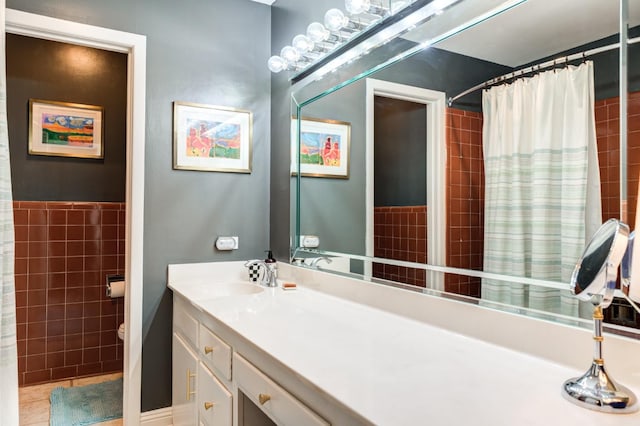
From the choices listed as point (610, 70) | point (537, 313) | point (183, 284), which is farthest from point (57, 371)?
point (610, 70)

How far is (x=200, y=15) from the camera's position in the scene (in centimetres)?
238

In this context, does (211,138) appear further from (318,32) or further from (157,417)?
(157,417)

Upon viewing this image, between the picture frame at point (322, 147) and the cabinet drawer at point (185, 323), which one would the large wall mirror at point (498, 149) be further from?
the cabinet drawer at point (185, 323)

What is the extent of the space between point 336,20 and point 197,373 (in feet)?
5.39

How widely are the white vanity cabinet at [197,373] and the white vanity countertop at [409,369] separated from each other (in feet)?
0.57

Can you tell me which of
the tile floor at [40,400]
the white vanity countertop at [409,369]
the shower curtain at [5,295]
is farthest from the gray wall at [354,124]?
the tile floor at [40,400]

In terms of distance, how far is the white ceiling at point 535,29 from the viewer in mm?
950

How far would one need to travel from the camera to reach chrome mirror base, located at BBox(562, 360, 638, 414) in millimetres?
760

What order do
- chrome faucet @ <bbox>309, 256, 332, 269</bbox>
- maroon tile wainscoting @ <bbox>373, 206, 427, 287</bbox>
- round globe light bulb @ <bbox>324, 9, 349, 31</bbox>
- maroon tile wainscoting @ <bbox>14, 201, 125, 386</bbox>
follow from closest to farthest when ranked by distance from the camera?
1. maroon tile wainscoting @ <bbox>373, 206, 427, 287</bbox>
2. round globe light bulb @ <bbox>324, 9, 349, 31</bbox>
3. chrome faucet @ <bbox>309, 256, 332, 269</bbox>
4. maroon tile wainscoting @ <bbox>14, 201, 125, 386</bbox>

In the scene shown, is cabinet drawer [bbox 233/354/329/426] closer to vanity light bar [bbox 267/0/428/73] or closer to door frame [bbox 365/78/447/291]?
door frame [bbox 365/78/447/291]

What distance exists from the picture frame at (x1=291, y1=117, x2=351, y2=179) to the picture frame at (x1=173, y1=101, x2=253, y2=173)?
0.35m

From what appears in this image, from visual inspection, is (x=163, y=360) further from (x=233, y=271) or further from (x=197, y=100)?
(x=197, y=100)

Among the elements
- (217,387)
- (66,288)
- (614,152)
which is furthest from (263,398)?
(66,288)

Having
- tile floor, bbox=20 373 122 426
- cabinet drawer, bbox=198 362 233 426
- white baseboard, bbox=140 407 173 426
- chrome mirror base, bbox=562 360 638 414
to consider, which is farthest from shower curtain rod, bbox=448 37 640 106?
tile floor, bbox=20 373 122 426
